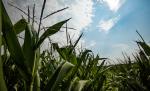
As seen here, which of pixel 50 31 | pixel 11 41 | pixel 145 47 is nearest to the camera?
pixel 11 41

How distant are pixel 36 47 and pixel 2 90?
47 cm

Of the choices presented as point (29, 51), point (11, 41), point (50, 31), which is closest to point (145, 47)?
point (50, 31)

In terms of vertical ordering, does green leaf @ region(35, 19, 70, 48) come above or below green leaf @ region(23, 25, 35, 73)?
above

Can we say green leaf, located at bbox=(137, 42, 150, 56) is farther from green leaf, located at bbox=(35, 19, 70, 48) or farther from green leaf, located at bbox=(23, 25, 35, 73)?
green leaf, located at bbox=(23, 25, 35, 73)

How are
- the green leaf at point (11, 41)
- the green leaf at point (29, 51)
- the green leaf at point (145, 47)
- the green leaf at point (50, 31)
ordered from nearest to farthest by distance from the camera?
1. the green leaf at point (11, 41)
2. the green leaf at point (29, 51)
3. the green leaf at point (50, 31)
4. the green leaf at point (145, 47)

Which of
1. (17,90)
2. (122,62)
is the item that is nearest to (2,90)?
(17,90)

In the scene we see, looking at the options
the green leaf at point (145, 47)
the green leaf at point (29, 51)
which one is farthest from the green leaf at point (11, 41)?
the green leaf at point (145, 47)

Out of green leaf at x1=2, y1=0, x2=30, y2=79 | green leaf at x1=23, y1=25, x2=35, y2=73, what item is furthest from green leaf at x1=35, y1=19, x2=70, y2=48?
green leaf at x1=2, y1=0, x2=30, y2=79

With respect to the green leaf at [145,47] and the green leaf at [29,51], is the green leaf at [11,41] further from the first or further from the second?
the green leaf at [145,47]

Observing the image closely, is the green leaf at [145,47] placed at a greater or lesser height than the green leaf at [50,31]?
lesser

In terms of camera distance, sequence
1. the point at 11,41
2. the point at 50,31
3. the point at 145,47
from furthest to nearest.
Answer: the point at 145,47, the point at 50,31, the point at 11,41

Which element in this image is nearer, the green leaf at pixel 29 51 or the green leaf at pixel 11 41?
the green leaf at pixel 11 41

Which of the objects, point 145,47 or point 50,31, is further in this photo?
point 145,47

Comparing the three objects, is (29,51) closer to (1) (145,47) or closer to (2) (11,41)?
(2) (11,41)
